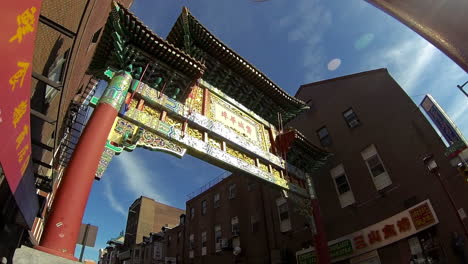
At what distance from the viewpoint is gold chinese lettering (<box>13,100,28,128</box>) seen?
1.85 metres

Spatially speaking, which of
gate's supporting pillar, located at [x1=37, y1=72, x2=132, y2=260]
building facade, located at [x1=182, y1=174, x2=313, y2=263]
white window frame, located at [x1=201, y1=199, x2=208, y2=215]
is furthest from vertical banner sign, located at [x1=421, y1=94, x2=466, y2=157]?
white window frame, located at [x1=201, y1=199, x2=208, y2=215]

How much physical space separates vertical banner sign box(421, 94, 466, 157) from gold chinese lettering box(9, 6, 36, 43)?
476 inches

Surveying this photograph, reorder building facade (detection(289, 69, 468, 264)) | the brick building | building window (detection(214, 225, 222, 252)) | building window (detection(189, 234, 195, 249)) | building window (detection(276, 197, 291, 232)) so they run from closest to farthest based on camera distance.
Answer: the brick building < building facade (detection(289, 69, 468, 264)) < building window (detection(276, 197, 291, 232)) < building window (detection(214, 225, 222, 252)) < building window (detection(189, 234, 195, 249))

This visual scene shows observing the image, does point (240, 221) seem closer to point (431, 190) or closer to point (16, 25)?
point (431, 190)

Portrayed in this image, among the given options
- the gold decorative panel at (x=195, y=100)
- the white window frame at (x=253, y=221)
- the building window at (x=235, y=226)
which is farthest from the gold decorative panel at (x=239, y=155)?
the building window at (x=235, y=226)

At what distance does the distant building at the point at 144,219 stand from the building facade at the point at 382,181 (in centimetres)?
3263

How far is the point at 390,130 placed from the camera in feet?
40.5

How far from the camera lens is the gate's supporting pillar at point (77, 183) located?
413 cm

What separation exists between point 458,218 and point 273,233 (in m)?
10.2

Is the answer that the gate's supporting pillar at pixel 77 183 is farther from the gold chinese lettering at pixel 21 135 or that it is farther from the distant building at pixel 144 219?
the distant building at pixel 144 219

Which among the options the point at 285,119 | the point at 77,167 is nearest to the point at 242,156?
the point at 285,119

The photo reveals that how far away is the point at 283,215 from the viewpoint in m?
16.5

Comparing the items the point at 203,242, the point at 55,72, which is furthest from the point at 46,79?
the point at 203,242

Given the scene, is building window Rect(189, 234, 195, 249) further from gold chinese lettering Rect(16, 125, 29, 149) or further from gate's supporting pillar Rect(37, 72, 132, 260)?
gold chinese lettering Rect(16, 125, 29, 149)
